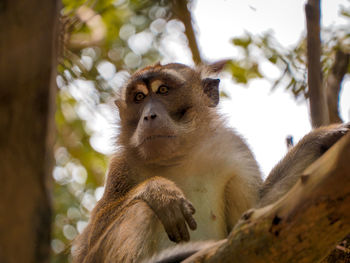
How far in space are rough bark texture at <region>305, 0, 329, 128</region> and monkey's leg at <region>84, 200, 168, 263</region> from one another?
7.00 ft

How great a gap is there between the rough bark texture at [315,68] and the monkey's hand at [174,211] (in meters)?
1.96

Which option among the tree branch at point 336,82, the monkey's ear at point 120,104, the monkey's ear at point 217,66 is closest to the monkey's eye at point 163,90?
the monkey's ear at point 120,104

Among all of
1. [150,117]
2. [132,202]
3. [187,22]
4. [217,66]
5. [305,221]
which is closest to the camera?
[305,221]

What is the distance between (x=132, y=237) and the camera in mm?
4934

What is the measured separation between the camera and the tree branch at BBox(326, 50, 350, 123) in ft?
20.8

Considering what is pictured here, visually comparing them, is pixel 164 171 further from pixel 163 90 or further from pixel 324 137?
pixel 324 137

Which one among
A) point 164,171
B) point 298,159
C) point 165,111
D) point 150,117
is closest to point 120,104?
point 165,111

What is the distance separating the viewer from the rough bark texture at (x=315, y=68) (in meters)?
5.55

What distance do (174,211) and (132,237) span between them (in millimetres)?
734

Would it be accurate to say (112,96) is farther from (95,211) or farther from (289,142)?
(289,142)

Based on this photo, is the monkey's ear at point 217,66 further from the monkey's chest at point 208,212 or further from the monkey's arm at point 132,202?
the monkey's chest at point 208,212

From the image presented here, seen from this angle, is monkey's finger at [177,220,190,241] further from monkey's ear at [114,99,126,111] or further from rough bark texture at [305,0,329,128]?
monkey's ear at [114,99,126,111]

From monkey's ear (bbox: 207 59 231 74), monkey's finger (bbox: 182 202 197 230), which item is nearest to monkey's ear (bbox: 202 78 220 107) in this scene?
monkey's ear (bbox: 207 59 231 74)

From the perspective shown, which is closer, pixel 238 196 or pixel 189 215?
pixel 189 215
